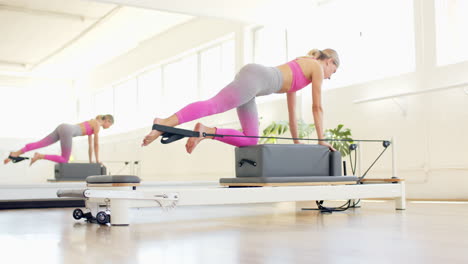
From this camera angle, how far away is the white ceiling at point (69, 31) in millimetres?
9219

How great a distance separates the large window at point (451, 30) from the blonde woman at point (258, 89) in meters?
2.54

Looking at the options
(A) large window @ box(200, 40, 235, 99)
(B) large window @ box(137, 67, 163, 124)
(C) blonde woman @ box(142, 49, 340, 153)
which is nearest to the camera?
(C) blonde woman @ box(142, 49, 340, 153)

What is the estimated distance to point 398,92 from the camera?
595 centimetres

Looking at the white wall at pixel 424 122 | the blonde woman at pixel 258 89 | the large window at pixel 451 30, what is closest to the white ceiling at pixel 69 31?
the white wall at pixel 424 122

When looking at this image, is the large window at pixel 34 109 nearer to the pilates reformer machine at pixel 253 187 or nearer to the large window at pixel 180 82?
the large window at pixel 180 82

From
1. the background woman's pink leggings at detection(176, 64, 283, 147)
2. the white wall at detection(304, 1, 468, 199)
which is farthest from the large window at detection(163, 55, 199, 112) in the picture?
the background woman's pink leggings at detection(176, 64, 283, 147)

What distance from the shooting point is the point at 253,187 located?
2.98m

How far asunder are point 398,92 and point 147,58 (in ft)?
22.0

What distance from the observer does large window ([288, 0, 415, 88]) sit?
6047 mm

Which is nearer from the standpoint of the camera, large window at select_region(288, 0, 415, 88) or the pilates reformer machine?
the pilates reformer machine

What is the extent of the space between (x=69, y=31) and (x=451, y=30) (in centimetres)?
754

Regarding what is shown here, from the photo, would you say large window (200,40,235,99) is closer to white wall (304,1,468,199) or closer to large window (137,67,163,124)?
large window (137,67,163,124)

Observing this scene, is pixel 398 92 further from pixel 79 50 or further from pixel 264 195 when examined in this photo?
pixel 79 50

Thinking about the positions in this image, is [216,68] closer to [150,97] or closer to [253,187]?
[150,97]
